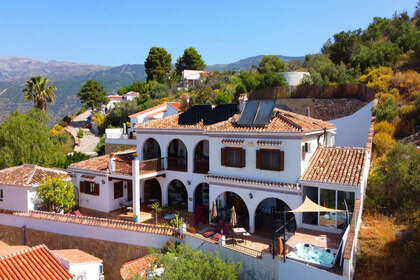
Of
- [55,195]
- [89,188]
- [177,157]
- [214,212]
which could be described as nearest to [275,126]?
[214,212]

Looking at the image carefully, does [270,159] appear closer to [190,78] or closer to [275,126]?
[275,126]

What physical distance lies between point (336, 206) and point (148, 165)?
12265 mm

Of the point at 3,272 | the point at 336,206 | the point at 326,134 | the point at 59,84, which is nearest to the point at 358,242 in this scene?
the point at 336,206

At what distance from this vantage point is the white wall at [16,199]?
22.0m

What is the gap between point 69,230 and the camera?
64.6ft

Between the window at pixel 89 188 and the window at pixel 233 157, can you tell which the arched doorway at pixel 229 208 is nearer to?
the window at pixel 233 157

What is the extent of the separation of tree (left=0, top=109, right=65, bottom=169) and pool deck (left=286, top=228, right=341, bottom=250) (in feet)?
85.4

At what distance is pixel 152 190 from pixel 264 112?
1180cm

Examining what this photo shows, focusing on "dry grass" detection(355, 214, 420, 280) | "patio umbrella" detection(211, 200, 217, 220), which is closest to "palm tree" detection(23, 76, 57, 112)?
"patio umbrella" detection(211, 200, 217, 220)

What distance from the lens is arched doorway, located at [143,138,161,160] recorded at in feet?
81.3

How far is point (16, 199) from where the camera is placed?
22406mm

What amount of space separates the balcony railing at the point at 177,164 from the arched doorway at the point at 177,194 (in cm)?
175

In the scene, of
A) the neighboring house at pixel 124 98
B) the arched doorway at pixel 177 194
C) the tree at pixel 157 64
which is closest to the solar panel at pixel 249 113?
the arched doorway at pixel 177 194

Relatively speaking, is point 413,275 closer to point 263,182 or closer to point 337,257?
point 337,257
